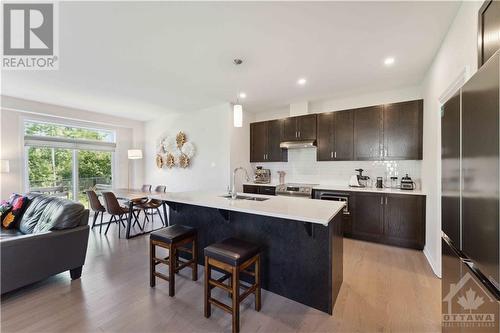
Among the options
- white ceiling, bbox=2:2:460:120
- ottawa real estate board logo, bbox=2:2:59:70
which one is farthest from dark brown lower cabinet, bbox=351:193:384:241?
ottawa real estate board logo, bbox=2:2:59:70

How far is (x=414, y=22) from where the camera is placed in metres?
2.04

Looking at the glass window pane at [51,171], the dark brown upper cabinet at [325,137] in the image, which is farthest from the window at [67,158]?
the dark brown upper cabinet at [325,137]

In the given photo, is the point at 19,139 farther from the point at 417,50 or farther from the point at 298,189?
the point at 417,50

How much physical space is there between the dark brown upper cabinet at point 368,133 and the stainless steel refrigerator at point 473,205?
8.43ft

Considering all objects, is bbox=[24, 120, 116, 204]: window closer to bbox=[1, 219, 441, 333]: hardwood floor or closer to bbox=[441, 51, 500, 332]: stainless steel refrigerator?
bbox=[1, 219, 441, 333]: hardwood floor

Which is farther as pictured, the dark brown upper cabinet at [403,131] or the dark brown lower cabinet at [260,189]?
the dark brown lower cabinet at [260,189]

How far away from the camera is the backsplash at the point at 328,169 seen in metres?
3.78

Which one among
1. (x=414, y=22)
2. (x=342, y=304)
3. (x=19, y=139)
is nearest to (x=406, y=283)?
(x=342, y=304)

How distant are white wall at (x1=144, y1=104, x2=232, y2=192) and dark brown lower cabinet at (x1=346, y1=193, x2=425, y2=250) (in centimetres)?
255

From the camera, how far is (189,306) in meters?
1.96

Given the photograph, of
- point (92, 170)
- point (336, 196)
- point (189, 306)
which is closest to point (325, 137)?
point (336, 196)

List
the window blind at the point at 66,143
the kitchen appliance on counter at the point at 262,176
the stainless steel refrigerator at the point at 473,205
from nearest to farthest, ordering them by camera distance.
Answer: the stainless steel refrigerator at the point at 473,205, the window blind at the point at 66,143, the kitchen appliance on counter at the point at 262,176

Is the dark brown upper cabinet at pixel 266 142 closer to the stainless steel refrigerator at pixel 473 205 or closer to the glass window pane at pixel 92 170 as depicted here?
the stainless steel refrigerator at pixel 473 205

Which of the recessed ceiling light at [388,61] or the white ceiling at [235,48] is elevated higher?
the white ceiling at [235,48]
